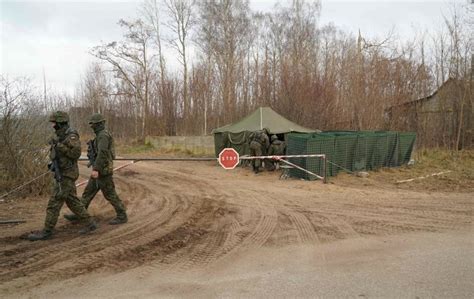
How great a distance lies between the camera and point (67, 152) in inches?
241

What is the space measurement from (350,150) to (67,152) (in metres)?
10.6

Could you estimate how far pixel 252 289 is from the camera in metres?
4.25

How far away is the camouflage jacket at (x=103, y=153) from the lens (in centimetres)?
670

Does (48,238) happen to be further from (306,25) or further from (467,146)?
(306,25)

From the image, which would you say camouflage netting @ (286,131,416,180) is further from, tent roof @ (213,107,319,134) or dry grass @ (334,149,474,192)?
tent roof @ (213,107,319,134)

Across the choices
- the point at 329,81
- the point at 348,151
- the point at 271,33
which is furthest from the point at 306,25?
the point at 348,151

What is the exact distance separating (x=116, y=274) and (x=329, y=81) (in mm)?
22933

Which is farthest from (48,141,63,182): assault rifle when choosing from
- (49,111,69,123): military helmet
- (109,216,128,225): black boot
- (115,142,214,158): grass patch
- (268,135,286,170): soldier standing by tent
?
(115,142,214,158): grass patch

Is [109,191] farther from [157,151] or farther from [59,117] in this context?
[157,151]

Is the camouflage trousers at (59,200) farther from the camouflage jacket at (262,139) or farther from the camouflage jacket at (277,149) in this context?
the camouflage jacket at (277,149)

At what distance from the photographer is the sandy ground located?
4.31 m

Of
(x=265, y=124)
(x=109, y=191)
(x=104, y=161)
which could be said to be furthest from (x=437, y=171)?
(x=104, y=161)

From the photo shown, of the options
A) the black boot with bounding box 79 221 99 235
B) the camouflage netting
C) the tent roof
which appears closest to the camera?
the black boot with bounding box 79 221 99 235

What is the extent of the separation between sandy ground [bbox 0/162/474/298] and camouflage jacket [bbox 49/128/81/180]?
3.30 ft
